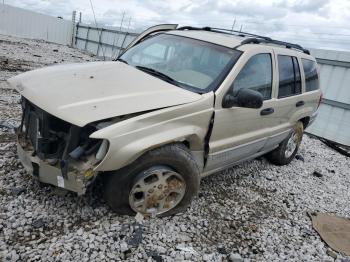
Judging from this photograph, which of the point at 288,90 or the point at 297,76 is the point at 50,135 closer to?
the point at 288,90

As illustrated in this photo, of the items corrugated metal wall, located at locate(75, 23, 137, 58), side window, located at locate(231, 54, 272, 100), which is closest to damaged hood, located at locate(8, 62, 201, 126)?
side window, located at locate(231, 54, 272, 100)

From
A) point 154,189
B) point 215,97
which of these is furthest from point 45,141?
point 215,97

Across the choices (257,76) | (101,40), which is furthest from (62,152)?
(101,40)

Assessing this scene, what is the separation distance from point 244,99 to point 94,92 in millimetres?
1443

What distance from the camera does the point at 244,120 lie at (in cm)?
371

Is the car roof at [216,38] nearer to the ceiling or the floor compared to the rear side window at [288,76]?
nearer to the ceiling

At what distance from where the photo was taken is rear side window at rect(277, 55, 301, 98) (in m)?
4.29

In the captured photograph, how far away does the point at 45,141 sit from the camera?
2789mm

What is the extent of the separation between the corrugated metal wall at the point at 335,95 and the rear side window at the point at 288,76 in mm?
4537

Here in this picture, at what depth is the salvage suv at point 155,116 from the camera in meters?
2.66

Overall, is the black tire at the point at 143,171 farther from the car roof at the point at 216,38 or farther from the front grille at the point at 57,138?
the car roof at the point at 216,38

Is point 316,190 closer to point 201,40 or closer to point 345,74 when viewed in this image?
point 201,40

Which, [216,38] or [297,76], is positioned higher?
[216,38]

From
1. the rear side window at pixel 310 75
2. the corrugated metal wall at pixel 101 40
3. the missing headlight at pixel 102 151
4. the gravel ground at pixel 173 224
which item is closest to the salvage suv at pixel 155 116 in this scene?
the missing headlight at pixel 102 151
